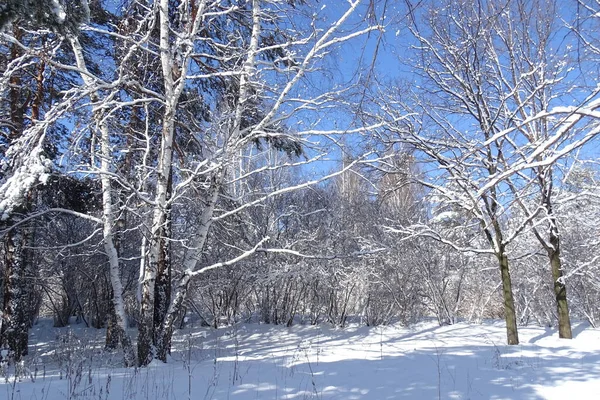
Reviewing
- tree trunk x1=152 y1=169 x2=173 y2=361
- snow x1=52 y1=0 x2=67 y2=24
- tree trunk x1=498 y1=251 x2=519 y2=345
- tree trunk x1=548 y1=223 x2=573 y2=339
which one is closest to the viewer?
snow x1=52 y1=0 x2=67 y2=24

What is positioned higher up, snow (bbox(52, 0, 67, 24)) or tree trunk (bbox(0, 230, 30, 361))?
snow (bbox(52, 0, 67, 24))

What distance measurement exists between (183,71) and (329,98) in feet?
7.57

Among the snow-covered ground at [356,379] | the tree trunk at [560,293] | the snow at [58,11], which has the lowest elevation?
the snow-covered ground at [356,379]

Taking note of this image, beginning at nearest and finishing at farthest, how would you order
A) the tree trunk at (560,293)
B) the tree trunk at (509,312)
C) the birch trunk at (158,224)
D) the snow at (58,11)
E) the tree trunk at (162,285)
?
the snow at (58,11) < the birch trunk at (158,224) < the tree trunk at (162,285) < the tree trunk at (509,312) < the tree trunk at (560,293)

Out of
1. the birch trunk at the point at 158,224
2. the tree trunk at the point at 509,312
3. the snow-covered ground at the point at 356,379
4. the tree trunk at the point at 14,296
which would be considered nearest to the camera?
the snow-covered ground at the point at 356,379

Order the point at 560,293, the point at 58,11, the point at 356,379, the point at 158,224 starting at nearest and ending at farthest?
the point at 58,11 → the point at 356,379 → the point at 158,224 → the point at 560,293

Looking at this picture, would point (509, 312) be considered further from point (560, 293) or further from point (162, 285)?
point (162, 285)

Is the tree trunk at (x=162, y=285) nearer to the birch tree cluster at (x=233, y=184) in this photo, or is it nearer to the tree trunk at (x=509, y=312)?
the birch tree cluster at (x=233, y=184)

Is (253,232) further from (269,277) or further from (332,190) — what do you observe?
(332,190)

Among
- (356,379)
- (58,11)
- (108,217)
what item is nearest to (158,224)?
(108,217)

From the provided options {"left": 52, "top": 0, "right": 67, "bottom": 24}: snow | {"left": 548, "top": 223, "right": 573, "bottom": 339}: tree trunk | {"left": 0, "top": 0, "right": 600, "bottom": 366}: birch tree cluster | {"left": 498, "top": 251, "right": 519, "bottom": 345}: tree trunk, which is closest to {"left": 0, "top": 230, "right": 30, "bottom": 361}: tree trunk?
{"left": 0, "top": 0, "right": 600, "bottom": 366}: birch tree cluster

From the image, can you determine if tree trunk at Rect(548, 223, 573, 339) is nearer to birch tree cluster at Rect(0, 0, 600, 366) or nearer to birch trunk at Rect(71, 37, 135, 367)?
birch tree cluster at Rect(0, 0, 600, 366)

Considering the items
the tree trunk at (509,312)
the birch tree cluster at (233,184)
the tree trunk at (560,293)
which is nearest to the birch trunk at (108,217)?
the birch tree cluster at (233,184)

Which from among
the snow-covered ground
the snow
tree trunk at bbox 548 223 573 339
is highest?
the snow
